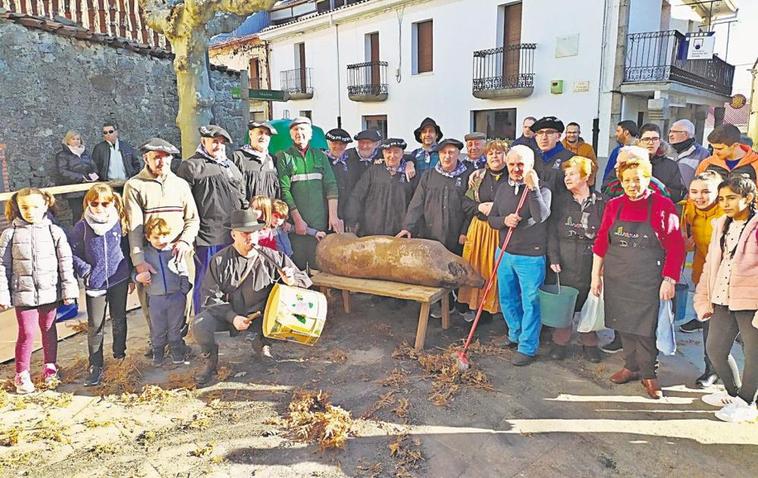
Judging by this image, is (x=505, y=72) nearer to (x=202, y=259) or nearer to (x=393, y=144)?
(x=393, y=144)

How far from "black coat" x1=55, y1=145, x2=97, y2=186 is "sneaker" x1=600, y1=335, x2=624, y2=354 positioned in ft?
22.1

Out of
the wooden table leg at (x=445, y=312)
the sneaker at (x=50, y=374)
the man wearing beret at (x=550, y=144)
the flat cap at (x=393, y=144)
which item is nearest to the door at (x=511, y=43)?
the man wearing beret at (x=550, y=144)

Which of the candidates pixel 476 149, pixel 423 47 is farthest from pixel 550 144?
pixel 423 47

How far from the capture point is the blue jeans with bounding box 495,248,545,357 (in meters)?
4.03

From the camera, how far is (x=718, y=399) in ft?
11.4

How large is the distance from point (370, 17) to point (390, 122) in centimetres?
362

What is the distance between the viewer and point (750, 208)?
311cm

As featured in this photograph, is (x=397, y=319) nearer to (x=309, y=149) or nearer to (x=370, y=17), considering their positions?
(x=309, y=149)

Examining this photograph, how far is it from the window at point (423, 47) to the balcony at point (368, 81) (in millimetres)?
1223

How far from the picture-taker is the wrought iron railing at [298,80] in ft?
72.0

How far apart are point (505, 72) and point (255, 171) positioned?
12.2m

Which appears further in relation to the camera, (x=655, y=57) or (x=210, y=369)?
(x=655, y=57)

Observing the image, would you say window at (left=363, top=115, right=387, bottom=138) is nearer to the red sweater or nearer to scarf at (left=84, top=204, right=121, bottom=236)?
scarf at (left=84, top=204, right=121, bottom=236)

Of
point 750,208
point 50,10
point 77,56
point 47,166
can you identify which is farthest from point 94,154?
point 750,208
